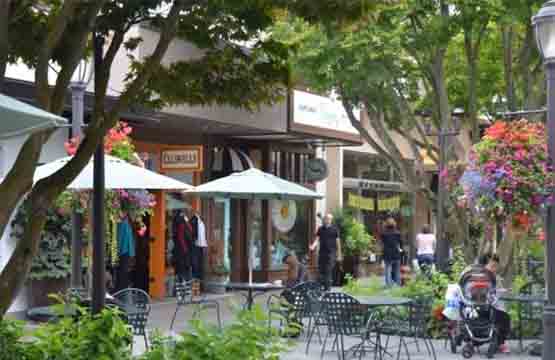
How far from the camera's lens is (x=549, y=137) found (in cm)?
918

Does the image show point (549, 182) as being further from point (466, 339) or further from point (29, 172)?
point (29, 172)

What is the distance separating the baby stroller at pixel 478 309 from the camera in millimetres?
13219

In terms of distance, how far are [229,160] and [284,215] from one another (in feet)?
11.2

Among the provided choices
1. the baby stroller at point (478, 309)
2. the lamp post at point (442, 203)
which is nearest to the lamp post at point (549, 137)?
the baby stroller at point (478, 309)

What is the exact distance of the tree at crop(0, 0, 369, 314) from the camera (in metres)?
6.48

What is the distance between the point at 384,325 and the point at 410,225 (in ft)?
83.1

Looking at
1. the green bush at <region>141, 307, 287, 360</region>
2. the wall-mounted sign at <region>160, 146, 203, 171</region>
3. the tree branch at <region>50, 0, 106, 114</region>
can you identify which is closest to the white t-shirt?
the wall-mounted sign at <region>160, 146, 203, 171</region>

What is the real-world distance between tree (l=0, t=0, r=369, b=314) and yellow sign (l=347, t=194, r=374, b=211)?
952 inches

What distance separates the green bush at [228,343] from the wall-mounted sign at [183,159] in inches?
566

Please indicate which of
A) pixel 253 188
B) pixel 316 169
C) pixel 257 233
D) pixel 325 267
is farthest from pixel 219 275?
pixel 253 188

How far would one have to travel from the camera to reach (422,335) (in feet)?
47.2

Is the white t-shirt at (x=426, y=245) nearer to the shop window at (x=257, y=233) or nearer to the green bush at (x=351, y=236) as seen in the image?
the green bush at (x=351, y=236)

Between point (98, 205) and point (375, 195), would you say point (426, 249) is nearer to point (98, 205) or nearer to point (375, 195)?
point (375, 195)

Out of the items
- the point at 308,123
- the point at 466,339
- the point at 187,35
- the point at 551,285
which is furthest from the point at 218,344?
the point at 308,123
